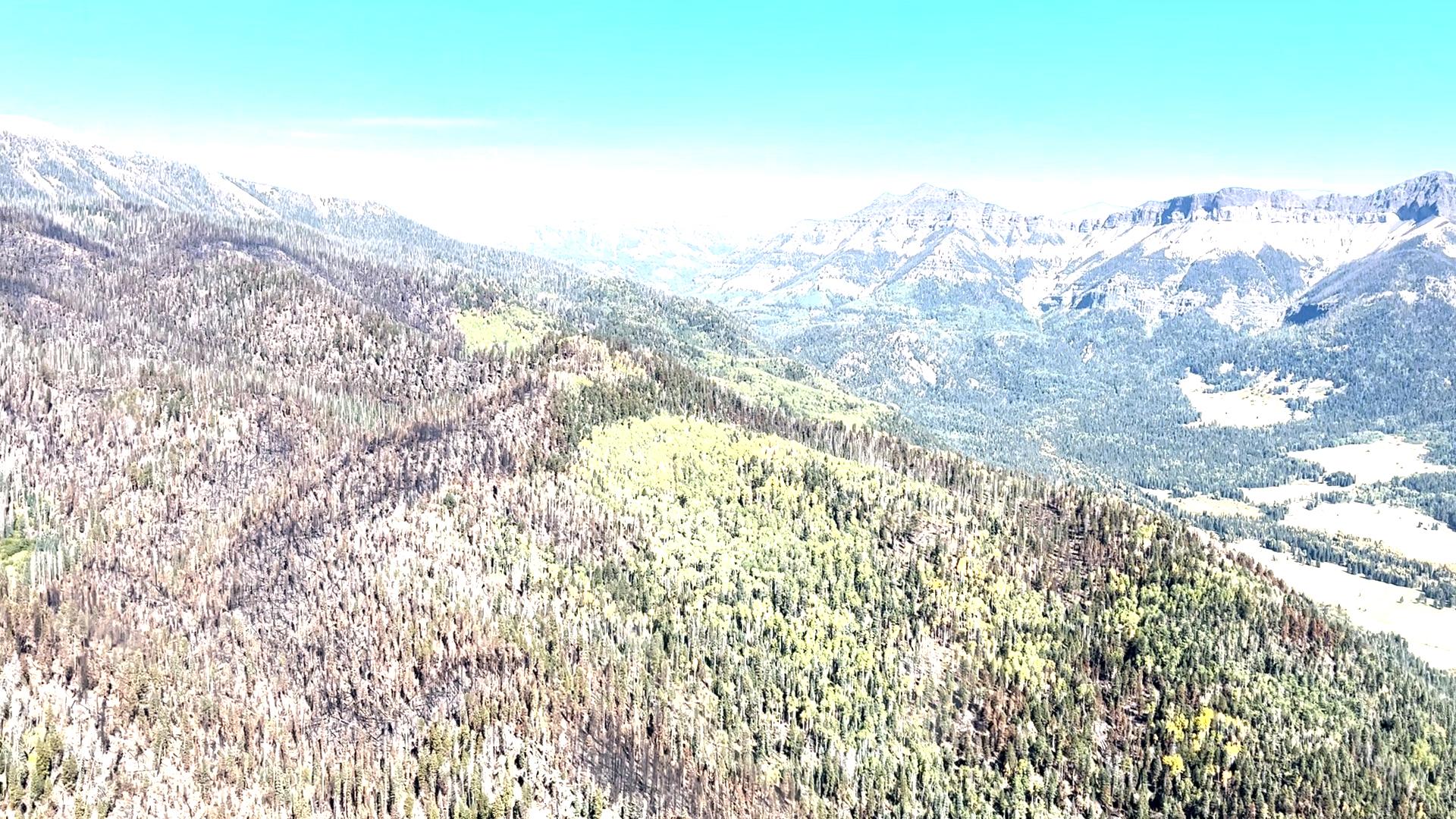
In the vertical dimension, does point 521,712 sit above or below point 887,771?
above

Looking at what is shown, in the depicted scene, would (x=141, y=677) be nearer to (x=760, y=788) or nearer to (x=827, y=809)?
(x=760, y=788)

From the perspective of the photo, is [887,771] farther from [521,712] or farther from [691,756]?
[521,712]

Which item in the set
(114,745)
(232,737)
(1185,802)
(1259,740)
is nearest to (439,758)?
(232,737)

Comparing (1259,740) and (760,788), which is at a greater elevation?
(1259,740)

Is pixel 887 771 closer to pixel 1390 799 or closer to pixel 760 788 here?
pixel 760 788

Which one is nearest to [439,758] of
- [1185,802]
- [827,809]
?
[827,809]

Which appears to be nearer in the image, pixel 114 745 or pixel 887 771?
pixel 114 745

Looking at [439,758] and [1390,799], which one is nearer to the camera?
[439,758]

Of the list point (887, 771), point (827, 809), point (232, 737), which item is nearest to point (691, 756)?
point (827, 809)
